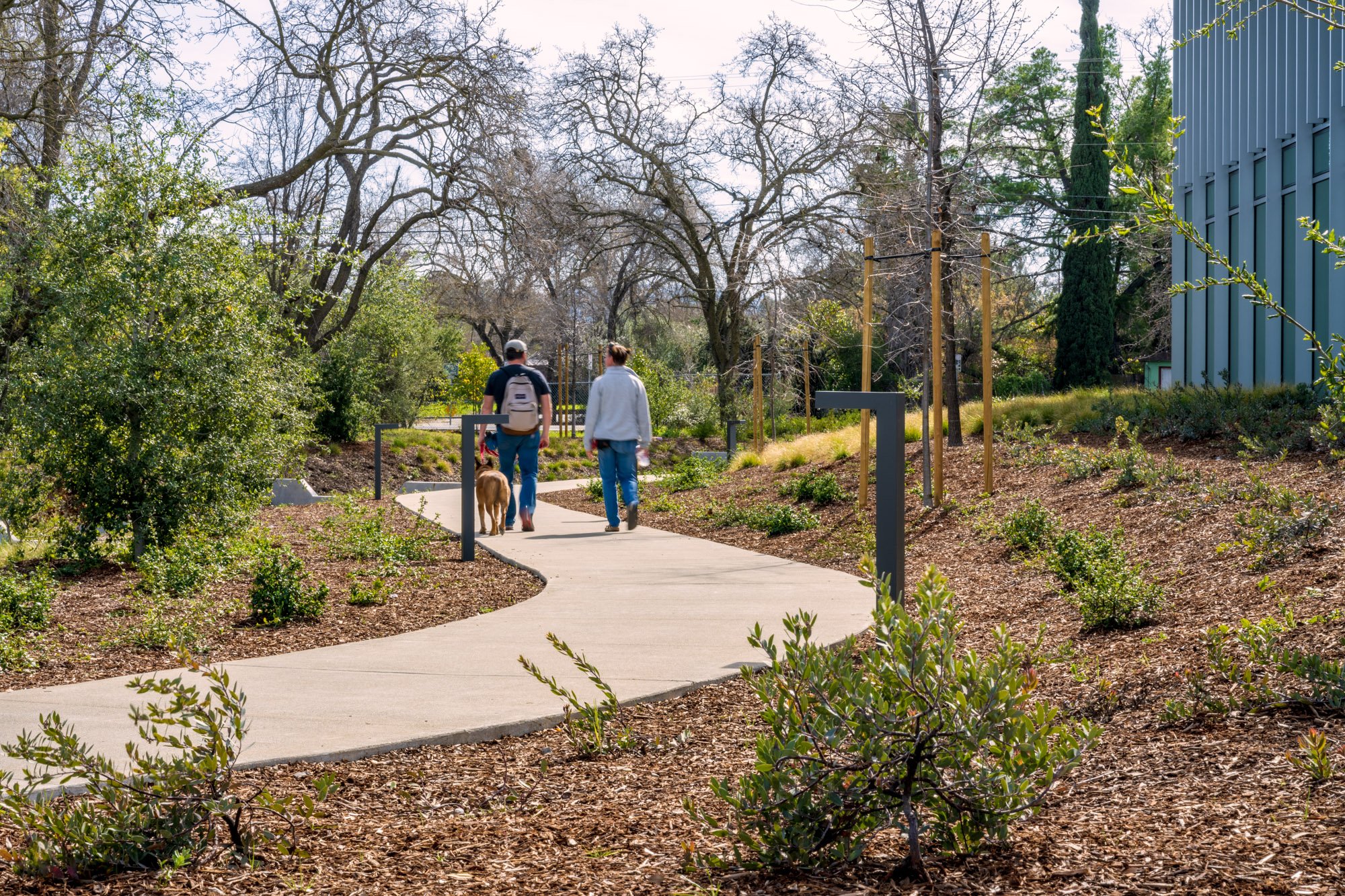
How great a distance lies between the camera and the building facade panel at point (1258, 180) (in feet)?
53.7

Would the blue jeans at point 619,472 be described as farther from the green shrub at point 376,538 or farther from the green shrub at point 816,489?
the green shrub at point 816,489

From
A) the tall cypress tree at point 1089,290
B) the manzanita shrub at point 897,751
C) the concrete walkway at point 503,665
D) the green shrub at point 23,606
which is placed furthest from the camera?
the tall cypress tree at point 1089,290

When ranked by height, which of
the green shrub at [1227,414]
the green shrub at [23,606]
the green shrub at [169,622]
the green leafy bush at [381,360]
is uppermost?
the green leafy bush at [381,360]

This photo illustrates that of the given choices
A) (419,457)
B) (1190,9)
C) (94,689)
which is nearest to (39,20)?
(94,689)

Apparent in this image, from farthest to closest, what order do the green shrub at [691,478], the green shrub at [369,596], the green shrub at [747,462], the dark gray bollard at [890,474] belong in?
the green shrub at [747,462] → the green shrub at [691,478] → the green shrub at [369,596] → the dark gray bollard at [890,474]

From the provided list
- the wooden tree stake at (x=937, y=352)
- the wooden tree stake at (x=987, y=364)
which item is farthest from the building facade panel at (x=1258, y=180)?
the wooden tree stake at (x=937, y=352)

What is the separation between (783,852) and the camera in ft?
8.08

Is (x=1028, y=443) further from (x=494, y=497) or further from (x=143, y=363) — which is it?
(x=143, y=363)

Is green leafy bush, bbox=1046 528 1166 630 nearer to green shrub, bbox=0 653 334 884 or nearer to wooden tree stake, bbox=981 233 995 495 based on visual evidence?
green shrub, bbox=0 653 334 884

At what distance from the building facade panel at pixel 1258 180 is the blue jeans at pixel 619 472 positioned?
10.2 meters

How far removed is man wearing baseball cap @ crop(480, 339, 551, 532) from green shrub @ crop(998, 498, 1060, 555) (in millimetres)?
4223

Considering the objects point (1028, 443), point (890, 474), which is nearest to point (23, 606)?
point (890, 474)

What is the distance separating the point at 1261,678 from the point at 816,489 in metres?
7.67

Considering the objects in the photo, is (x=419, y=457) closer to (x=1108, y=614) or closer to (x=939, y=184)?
(x=939, y=184)
